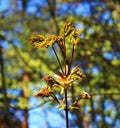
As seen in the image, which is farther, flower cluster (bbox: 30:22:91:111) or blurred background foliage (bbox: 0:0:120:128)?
blurred background foliage (bbox: 0:0:120:128)

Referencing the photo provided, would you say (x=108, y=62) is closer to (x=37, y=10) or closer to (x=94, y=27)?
(x=94, y=27)

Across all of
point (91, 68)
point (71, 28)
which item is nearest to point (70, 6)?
point (91, 68)

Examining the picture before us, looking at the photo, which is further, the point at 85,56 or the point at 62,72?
the point at 85,56

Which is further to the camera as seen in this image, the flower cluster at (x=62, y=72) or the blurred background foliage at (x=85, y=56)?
the blurred background foliage at (x=85, y=56)

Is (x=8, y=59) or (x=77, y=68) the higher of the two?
(x=8, y=59)

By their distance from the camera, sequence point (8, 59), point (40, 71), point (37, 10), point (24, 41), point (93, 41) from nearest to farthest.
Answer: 1. point (93, 41)
2. point (24, 41)
3. point (40, 71)
4. point (37, 10)
5. point (8, 59)

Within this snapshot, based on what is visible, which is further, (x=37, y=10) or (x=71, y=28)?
(x=37, y=10)

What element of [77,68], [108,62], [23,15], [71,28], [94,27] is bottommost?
[77,68]

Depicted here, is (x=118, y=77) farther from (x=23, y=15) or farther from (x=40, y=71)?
(x=23, y=15)

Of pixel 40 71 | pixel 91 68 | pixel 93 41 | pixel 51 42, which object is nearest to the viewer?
pixel 51 42
